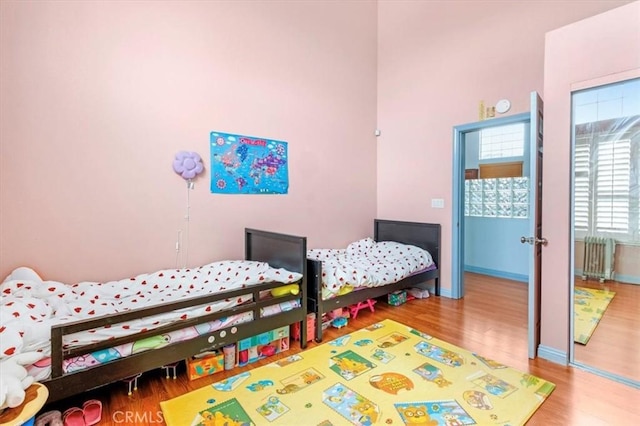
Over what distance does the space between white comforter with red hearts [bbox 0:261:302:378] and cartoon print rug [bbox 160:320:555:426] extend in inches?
21.3

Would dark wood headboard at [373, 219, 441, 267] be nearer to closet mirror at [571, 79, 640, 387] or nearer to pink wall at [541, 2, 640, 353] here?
pink wall at [541, 2, 640, 353]

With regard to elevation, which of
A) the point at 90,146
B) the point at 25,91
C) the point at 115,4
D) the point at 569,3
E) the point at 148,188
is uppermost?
the point at 569,3

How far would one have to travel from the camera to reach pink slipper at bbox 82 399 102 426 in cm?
168

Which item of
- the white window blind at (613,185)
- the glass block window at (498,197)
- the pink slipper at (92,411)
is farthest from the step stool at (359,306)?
the glass block window at (498,197)

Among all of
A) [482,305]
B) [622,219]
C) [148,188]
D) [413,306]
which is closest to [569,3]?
[622,219]

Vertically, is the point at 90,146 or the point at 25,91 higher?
the point at 25,91

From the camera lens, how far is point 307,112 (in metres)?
3.79

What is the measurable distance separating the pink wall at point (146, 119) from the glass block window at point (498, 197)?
2.48 meters

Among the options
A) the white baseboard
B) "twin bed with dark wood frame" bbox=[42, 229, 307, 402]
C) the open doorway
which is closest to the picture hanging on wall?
"twin bed with dark wood frame" bbox=[42, 229, 307, 402]

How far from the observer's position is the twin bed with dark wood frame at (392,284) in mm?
2662

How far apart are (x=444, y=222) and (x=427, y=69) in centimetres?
195

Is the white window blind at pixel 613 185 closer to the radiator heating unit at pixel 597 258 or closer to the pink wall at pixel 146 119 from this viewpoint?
the radiator heating unit at pixel 597 258

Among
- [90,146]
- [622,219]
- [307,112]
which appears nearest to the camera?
[622,219]

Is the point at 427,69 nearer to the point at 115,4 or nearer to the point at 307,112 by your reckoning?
the point at 307,112
